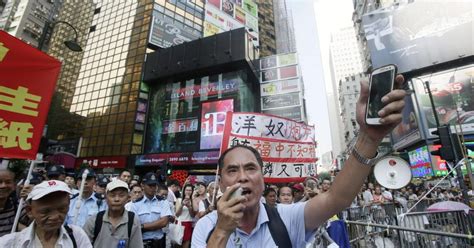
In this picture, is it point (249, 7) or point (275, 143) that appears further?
point (249, 7)

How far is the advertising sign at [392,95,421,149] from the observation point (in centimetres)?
2753

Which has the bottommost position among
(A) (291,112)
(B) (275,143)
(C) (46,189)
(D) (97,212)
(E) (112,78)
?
(D) (97,212)

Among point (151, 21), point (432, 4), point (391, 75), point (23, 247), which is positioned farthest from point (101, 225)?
point (432, 4)

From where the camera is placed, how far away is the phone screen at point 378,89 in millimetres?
1318

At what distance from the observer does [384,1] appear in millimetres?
37219

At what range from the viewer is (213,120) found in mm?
25484

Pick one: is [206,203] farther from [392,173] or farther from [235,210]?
[235,210]

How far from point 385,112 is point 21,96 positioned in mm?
4019

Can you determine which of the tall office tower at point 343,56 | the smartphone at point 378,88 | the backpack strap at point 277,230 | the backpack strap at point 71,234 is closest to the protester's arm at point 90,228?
the backpack strap at point 71,234

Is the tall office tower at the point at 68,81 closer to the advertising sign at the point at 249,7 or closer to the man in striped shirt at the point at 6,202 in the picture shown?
the advertising sign at the point at 249,7

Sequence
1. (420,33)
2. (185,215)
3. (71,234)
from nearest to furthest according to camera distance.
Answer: (71,234) → (185,215) → (420,33)

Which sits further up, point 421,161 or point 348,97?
point 348,97

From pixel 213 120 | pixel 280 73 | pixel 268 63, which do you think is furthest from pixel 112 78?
pixel 280 73

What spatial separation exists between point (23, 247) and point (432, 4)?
118 feet
